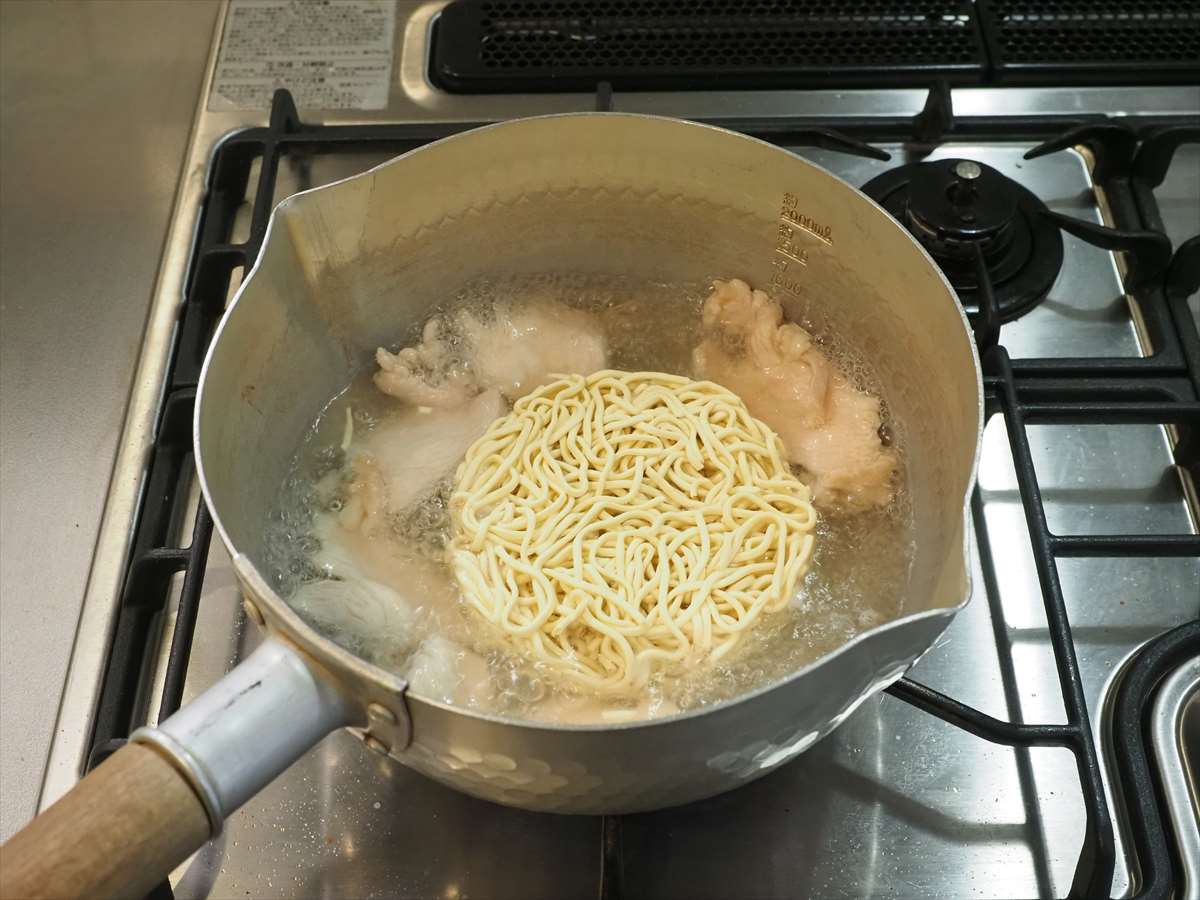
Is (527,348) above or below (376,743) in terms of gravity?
above

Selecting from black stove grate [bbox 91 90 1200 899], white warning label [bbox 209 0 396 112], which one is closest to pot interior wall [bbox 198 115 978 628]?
black stove grate [bbox 91 90 1200 899]

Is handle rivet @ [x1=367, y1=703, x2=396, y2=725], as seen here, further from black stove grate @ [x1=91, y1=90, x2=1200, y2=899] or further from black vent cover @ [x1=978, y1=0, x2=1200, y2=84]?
black vent cover @ [x1=978, y1=0, x2=1200, y2=84]

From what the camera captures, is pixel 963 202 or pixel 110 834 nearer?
pixel 110 834

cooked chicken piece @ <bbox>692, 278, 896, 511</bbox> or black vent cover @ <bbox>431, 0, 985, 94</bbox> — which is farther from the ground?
black vent cover @ <bbox>431, 0, 985, 94</bbox>

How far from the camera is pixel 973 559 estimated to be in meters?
1.18

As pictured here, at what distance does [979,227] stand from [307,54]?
1.06 m

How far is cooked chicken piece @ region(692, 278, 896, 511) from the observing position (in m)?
1.18

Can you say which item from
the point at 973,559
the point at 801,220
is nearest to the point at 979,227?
the point at 801,220

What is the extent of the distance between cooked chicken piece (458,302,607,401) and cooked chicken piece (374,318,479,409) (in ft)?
0.09

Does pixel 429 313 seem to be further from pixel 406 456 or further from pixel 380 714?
pixel 380 714

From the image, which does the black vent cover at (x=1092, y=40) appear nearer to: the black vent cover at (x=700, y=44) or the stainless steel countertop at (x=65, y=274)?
the black vent cover at (x=700, y=44)

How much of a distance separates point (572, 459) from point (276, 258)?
405mm

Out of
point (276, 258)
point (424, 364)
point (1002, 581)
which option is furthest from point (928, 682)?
point (276, 258)

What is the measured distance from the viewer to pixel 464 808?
40.6 inches
